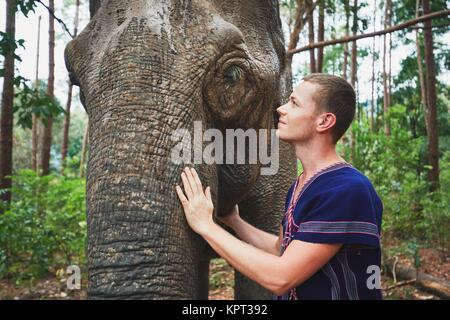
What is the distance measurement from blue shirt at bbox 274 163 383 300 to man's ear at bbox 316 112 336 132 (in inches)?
6.0

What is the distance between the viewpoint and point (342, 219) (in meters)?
1.55

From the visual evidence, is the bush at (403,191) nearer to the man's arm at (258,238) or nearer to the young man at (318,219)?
the man's arm at (258,238)

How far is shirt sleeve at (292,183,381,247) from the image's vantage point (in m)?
1.54

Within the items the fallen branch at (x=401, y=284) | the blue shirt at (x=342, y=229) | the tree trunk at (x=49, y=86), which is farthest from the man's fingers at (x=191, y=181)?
the tree trunk at (x=49, y=86)

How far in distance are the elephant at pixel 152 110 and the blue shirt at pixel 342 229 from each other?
0.45 m

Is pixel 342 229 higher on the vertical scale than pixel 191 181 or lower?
lower

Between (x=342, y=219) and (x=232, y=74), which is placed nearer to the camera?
(x=342, y=219)

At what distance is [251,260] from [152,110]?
64 cm

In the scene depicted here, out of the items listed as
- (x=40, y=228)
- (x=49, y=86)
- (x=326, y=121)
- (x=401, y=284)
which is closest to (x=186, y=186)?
(x=326, y=121)

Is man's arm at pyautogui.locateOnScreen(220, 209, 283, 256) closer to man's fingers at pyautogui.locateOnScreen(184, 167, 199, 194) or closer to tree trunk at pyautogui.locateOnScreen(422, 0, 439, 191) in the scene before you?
man's fingers at pyautogui.locateOnScreen(184, 167, 199, 194)

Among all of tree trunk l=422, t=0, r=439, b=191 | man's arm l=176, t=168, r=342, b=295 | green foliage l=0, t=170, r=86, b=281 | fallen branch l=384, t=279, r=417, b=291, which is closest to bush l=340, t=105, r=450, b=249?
tree trunk l=422, t=0, r=439, b=191

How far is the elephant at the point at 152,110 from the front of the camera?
5.24ft

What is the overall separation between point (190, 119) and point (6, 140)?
603 cm

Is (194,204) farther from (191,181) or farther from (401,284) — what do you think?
(401,284)
